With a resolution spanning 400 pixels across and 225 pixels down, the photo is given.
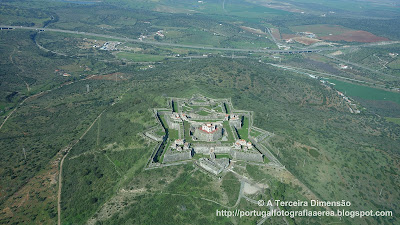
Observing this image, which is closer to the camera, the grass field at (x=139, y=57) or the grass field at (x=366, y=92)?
the grass field at (x=366, y=92)

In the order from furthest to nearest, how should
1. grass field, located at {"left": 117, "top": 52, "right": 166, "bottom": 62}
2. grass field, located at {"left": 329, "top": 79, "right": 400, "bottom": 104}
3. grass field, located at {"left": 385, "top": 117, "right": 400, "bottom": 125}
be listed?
grass field, located at {"left": 117, "top": 52, "right": 166, "bottom": 62} < grass field, located at {"left": 329, "top": 79, "right": 400, "bottom": 104} < grass field, located at {"left": 385, "top": 117, "right": 400, "bottom": 125}

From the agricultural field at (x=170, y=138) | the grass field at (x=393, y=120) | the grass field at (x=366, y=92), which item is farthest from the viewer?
the grass field at (x=366, y=92)

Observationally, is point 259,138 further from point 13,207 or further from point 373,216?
point 13,207

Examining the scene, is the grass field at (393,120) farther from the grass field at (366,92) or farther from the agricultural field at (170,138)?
the grass field at (366,92)

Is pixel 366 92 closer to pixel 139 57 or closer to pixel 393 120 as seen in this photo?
pixel 393 120

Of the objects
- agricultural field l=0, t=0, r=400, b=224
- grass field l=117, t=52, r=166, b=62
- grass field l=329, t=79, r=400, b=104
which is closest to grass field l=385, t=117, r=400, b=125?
agricultural field l=0, t=0, r=400, b=224

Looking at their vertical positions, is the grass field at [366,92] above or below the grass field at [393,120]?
above

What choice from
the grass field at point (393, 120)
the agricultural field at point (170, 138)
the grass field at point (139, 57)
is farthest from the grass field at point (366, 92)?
the grass field at point (139, 57)

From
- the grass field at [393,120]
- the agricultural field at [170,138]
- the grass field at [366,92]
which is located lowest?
the grass field at [393,120]

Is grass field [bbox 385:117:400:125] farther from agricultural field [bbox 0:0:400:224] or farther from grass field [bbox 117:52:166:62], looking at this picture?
grass field [bbox 117:52:166:62]

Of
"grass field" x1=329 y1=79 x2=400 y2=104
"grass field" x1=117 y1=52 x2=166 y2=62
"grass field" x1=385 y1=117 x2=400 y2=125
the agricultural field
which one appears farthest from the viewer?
"grass field" x1=117 y1=52 x2=166 y2=62

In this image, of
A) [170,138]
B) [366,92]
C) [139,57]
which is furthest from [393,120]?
[139,57]
